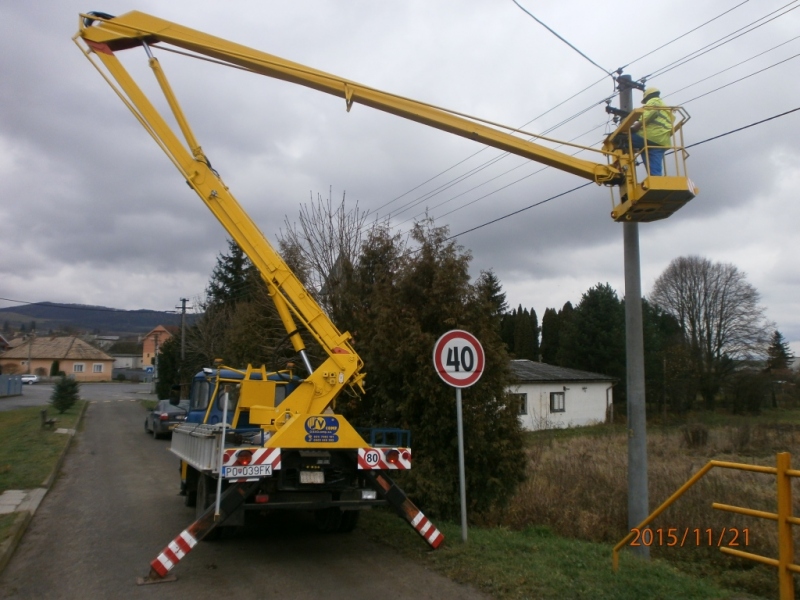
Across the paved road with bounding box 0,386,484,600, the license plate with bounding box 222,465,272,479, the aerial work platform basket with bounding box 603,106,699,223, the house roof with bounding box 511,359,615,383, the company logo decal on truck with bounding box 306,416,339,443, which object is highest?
the aerial work platform basket with bounding box 603,106,699,223

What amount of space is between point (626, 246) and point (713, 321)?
48.6 metres

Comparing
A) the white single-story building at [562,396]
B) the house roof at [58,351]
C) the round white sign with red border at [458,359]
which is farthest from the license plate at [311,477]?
the house roof at [58,351]

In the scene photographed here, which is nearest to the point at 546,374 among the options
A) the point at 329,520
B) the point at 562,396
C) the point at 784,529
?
the point at 562,396

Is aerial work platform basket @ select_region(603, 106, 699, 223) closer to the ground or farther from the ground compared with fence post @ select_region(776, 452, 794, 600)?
farther from the ground

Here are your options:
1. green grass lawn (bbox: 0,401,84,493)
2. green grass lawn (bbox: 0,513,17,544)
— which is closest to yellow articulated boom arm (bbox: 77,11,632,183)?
green grass lawn (bbox: 0,513,17,544)

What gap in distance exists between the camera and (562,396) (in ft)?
126

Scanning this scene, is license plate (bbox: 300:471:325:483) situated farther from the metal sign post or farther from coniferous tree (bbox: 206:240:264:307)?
coniferous tree (bbox: 206:240:264:307)

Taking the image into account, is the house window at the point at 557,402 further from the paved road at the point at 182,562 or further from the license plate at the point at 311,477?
the license plate at the point at 311,477

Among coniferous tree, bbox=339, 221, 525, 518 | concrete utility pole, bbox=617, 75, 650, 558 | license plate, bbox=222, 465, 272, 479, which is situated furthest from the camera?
coniferous tree, bbox=339, 221, 525, 518

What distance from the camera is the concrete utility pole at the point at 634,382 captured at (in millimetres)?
8852

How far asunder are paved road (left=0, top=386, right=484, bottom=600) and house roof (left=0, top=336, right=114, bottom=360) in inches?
3720

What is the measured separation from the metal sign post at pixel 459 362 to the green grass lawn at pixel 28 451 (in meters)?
8.96

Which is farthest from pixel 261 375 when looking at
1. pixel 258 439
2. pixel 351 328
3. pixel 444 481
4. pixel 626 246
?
pixel 626 246
